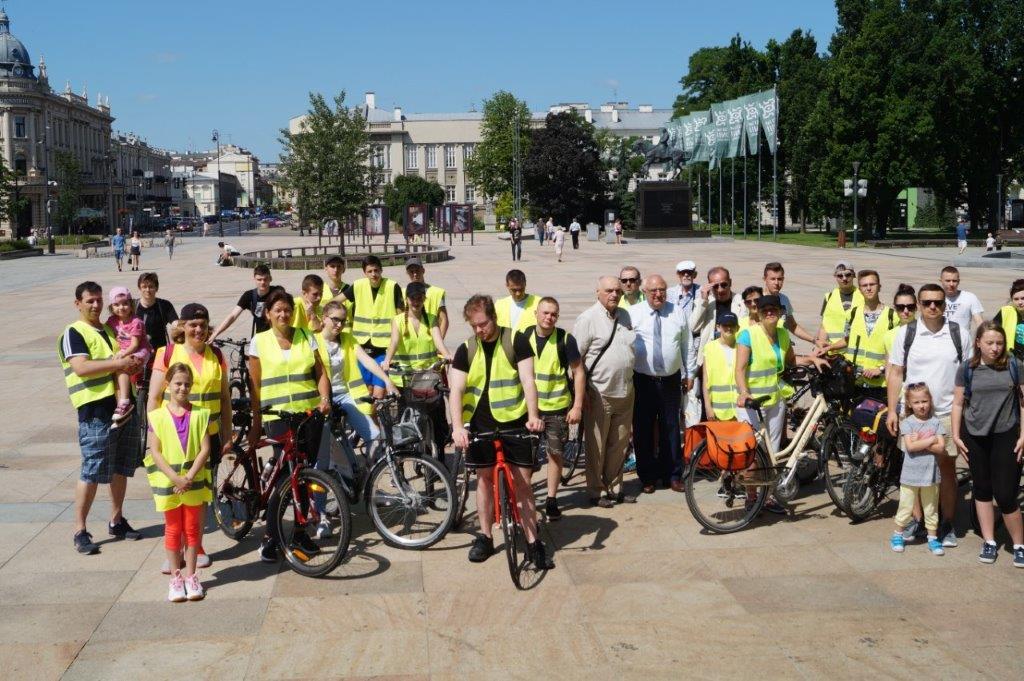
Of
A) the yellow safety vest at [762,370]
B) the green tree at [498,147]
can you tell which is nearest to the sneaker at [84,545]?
the yellow safety vest at [762,370]

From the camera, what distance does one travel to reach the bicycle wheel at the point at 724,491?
23.9 ft

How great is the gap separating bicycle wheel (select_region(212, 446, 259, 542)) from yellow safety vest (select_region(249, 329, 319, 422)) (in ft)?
1.85

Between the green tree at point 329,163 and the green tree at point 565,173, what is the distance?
144 ft

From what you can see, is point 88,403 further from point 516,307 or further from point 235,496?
point 516,307

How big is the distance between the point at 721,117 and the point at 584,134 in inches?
1267

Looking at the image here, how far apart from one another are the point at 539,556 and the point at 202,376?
7.73ft

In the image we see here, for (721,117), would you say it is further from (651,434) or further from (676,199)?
(651,434)

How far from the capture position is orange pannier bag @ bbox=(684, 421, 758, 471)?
718 cm

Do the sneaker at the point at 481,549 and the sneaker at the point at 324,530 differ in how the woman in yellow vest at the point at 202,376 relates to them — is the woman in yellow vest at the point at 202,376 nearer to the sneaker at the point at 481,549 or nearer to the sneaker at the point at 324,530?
the sneaker at the point at 324,530

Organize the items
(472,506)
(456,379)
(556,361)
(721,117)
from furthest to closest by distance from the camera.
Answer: (721,117), (472,506), (556,361), (456,379)

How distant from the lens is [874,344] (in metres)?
8.15

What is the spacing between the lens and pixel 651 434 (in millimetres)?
8477

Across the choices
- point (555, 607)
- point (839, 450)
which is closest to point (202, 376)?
point (555, 607)

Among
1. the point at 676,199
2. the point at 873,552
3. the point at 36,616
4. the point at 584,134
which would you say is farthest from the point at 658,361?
the point at 584,134
